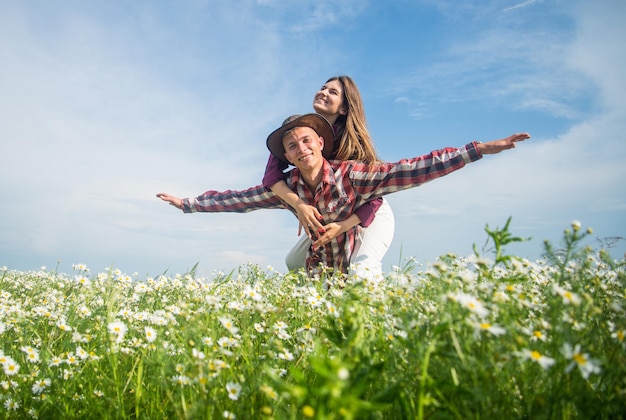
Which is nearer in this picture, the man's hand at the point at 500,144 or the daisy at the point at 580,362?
the daisy at the point at 580,362

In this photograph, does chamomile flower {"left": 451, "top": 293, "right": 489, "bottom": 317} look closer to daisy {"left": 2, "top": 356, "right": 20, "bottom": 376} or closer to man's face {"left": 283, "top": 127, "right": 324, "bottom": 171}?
daisy {"left": 2, "top": 356, "right": 20, "bottom": 376}

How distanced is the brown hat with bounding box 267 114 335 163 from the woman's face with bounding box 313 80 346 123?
765mm

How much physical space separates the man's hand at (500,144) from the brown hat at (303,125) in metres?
2.17

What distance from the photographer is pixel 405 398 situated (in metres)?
2.07

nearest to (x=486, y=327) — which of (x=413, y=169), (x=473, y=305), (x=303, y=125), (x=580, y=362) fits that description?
(x=473, y=305)

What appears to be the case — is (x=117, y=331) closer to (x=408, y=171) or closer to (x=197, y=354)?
(x=197, y=354)

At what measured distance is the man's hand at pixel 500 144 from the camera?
5415 millimetres

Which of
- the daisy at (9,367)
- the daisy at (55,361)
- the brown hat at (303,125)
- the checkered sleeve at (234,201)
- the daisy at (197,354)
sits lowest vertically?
the daisy at (9,367)

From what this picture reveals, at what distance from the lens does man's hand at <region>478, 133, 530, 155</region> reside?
5415 mm

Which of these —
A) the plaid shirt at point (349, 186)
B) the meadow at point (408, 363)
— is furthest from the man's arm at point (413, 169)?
the meadow at point (408, 363)

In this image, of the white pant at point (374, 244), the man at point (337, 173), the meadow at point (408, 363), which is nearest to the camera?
the meadow at point (408, 363)

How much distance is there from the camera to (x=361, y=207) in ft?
22.0

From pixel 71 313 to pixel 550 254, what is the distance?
369cm

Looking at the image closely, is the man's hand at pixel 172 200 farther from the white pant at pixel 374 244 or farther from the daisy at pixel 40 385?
the daisy at pixel 40 385
